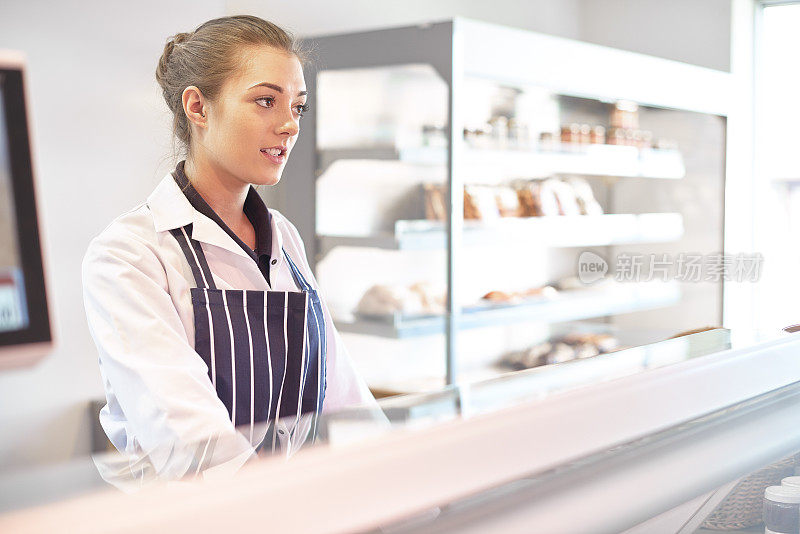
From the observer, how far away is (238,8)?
3803 millimetres

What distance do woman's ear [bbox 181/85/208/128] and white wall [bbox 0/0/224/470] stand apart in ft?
5.58

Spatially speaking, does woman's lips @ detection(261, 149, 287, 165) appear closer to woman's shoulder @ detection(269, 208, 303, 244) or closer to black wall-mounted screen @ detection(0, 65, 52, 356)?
woman's shoulder @ detection(269, 208, 303, 244)

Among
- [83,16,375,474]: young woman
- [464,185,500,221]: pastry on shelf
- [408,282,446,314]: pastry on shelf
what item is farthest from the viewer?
[464,185,500,221]: pastry on shelf

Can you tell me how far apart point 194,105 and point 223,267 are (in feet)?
1.05

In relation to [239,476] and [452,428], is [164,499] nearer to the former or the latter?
[239,476]

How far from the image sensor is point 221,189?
5.30 feet

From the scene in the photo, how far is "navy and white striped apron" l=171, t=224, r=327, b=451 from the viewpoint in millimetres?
1452

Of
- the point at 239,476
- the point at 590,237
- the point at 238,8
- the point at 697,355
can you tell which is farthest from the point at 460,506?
the point at 590,237

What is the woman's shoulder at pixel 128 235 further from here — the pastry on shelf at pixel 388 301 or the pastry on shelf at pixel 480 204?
the pastry on shelf at pixel 480 204

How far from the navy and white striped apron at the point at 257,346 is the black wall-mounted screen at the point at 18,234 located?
114cm

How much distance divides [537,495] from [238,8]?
348 centimetres

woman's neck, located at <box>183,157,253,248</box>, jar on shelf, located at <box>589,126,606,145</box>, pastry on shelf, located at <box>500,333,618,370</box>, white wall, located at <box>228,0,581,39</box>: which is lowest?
pastry on shelf, located at <box>500,333,618,370</box>

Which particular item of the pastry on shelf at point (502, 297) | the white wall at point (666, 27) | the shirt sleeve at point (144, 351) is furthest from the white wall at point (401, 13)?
the shirt sleeve at point (144, 351)

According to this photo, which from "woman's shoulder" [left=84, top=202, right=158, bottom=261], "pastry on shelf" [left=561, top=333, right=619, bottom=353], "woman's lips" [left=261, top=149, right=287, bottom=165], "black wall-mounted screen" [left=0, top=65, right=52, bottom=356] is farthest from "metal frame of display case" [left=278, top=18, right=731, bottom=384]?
"black wall-mounted screen" [left=0, top=65, right=52, bottom=356]
